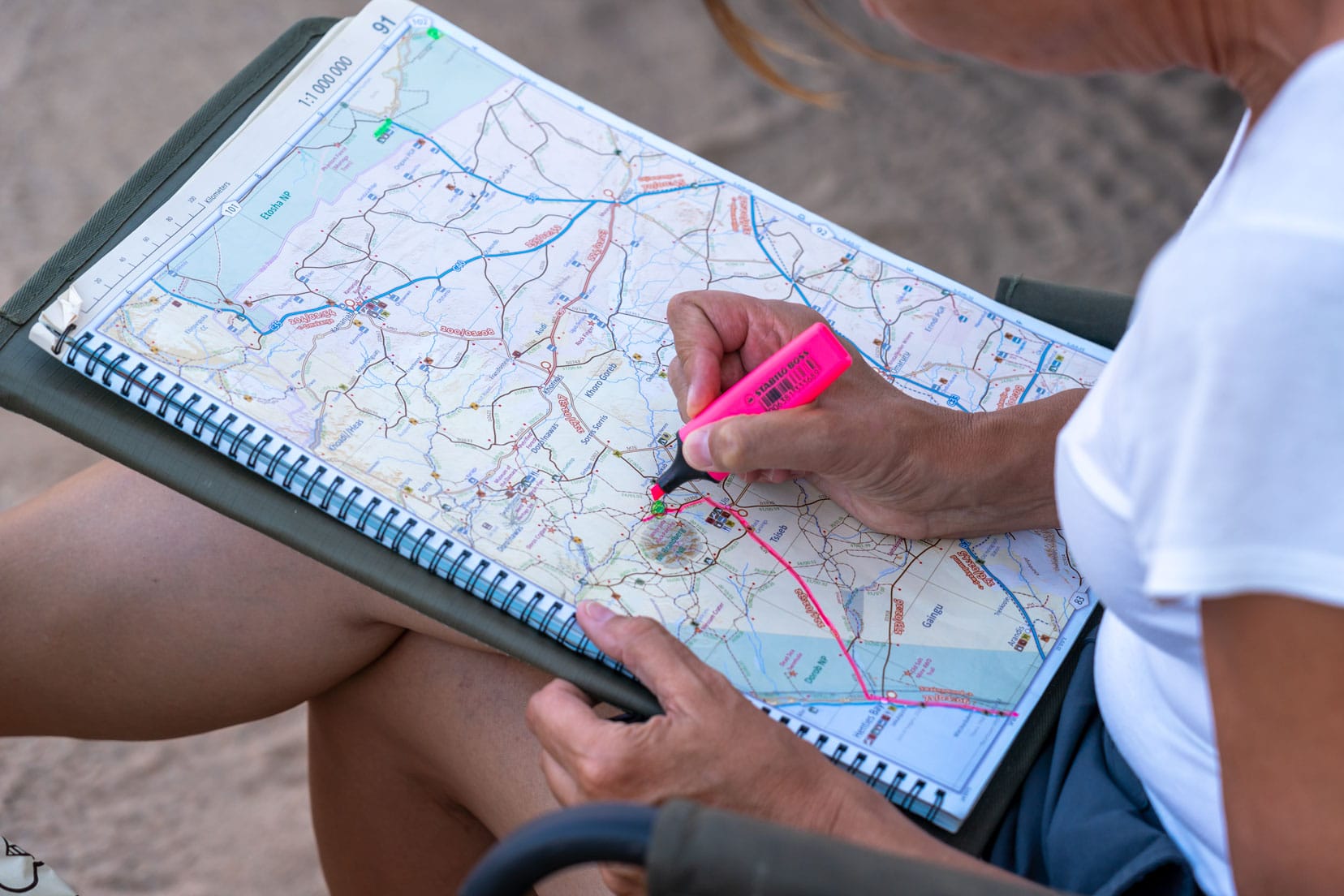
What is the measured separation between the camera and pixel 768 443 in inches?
28.4

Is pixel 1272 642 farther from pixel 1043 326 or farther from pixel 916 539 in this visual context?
pixel 1043 326

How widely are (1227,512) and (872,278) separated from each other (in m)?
0.46

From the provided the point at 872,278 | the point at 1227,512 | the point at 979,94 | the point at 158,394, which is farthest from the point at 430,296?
the point at 979,94

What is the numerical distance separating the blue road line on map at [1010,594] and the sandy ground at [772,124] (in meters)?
1.04

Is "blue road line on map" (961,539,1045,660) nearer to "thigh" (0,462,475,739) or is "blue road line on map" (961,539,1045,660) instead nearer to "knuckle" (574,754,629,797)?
"knuckle" (574,754,629,797)

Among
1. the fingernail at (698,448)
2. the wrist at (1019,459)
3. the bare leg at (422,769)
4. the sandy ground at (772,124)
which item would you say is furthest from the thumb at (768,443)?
the sandy ground at (772,124)

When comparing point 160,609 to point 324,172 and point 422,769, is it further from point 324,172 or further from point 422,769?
point 324,172

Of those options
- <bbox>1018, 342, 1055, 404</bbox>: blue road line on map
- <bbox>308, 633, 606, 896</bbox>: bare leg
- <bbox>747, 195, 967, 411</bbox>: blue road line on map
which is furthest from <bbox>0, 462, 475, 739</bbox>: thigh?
<bbox>1018, 342, 1055, 404</bbox>: blue road line on map

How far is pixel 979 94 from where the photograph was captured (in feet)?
6.38

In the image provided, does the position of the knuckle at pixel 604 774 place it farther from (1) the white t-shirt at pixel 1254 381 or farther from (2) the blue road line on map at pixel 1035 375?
(2) the blue road line on map at pixel 1035 375

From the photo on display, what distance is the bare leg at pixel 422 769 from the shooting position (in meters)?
0.80

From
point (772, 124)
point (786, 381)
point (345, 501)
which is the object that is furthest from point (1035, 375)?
point (772, 124)

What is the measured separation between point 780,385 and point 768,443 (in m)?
0.04

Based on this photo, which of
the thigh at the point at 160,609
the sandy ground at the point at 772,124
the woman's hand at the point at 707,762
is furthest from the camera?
the sandy ground at the point at 772,124
